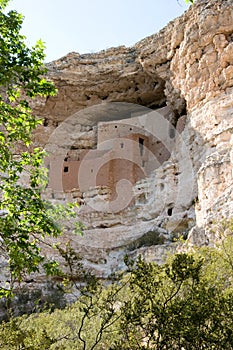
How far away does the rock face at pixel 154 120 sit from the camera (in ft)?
44.8

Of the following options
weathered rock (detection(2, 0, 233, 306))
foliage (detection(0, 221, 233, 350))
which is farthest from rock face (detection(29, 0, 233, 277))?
foliage (detection(0, 221, 233, 350))

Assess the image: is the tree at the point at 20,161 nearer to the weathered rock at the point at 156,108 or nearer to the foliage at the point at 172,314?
the foliage at the point at 172,314

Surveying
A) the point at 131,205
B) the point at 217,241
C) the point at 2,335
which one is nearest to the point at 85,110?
the point at 131,205

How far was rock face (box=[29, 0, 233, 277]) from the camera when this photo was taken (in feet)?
44.8

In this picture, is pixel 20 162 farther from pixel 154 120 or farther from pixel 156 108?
pixel 156 108

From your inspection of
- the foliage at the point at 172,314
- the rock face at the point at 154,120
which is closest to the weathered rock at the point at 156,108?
the rock face at the point at 154,120

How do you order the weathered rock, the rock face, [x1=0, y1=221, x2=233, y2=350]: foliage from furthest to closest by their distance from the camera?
the weathered rock → the rock face → [x1=0, y1=221, x2=233, y2=350]: foliage

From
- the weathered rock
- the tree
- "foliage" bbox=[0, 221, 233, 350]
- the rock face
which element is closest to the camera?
"foliage" bbox=[0, 221, 233, 350]

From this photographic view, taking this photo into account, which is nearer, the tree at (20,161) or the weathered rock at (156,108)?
the tree at (20,161)

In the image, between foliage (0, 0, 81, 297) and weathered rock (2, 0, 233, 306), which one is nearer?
foliage (0, 0, 81, 297)

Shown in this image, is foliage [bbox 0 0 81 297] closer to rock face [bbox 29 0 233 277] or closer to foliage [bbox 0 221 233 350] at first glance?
foliage [bbox 0 221 233 350]

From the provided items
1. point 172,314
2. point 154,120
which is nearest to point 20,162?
point 172,314

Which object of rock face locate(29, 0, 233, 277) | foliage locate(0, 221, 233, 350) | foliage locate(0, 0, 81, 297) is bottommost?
foliage locate(0, 221, 233, 350)

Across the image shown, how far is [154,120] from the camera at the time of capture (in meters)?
18.7
